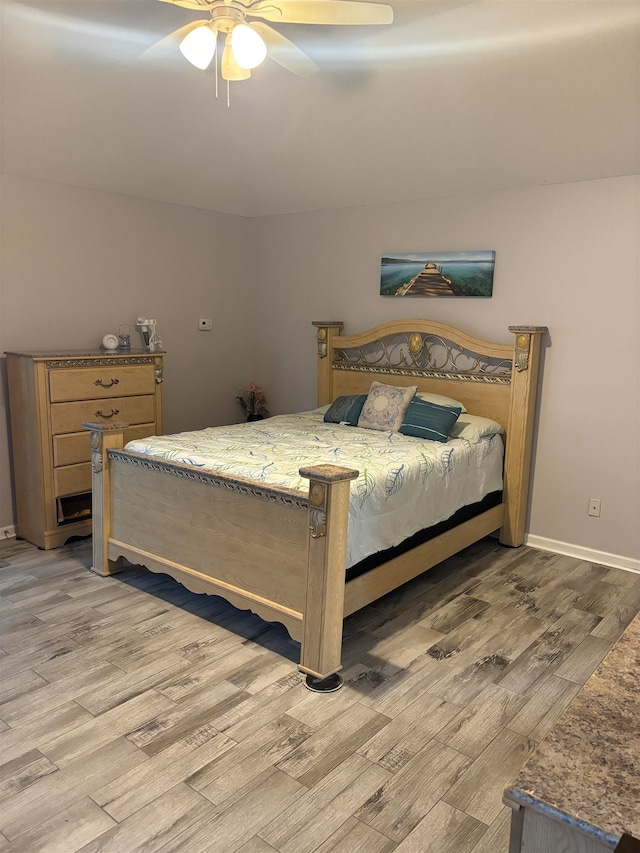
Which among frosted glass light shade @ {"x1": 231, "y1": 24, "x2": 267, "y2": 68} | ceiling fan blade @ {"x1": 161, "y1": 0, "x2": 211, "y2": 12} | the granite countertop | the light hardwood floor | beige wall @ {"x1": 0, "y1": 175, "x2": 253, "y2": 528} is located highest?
ceiling fan blade @ {"x1": 161, "y1": 0, "x2": 211, "y2": 12}

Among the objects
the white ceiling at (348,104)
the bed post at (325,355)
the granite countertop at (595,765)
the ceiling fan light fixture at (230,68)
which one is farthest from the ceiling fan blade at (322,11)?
the bed post at (325,355)

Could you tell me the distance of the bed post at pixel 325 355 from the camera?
473 centimetres

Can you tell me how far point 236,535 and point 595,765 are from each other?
2.04 m

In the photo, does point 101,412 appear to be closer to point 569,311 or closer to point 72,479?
point 72,479

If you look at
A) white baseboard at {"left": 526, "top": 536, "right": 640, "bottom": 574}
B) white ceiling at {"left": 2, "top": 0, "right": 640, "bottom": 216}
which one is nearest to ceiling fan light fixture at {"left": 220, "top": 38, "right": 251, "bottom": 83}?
white ceiling at {"left": 2, "top": 0, "right": 640, "bottom": 216}

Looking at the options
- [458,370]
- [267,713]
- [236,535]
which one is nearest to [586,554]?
[458,370]

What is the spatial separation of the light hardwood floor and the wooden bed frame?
197mm

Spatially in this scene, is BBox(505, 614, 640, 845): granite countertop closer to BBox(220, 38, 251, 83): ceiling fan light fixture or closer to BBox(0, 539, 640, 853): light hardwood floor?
BBox(0, 539, 640, 853): light hardwood floor

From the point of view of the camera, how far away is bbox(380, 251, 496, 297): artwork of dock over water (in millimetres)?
4023

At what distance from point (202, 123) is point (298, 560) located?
2841 millimetres

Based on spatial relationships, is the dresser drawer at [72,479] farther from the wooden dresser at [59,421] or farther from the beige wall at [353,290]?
the beige wall at [353,290]

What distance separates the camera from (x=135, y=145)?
3908mm

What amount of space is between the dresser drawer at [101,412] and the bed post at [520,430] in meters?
2.27

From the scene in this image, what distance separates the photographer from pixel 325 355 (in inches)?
188
